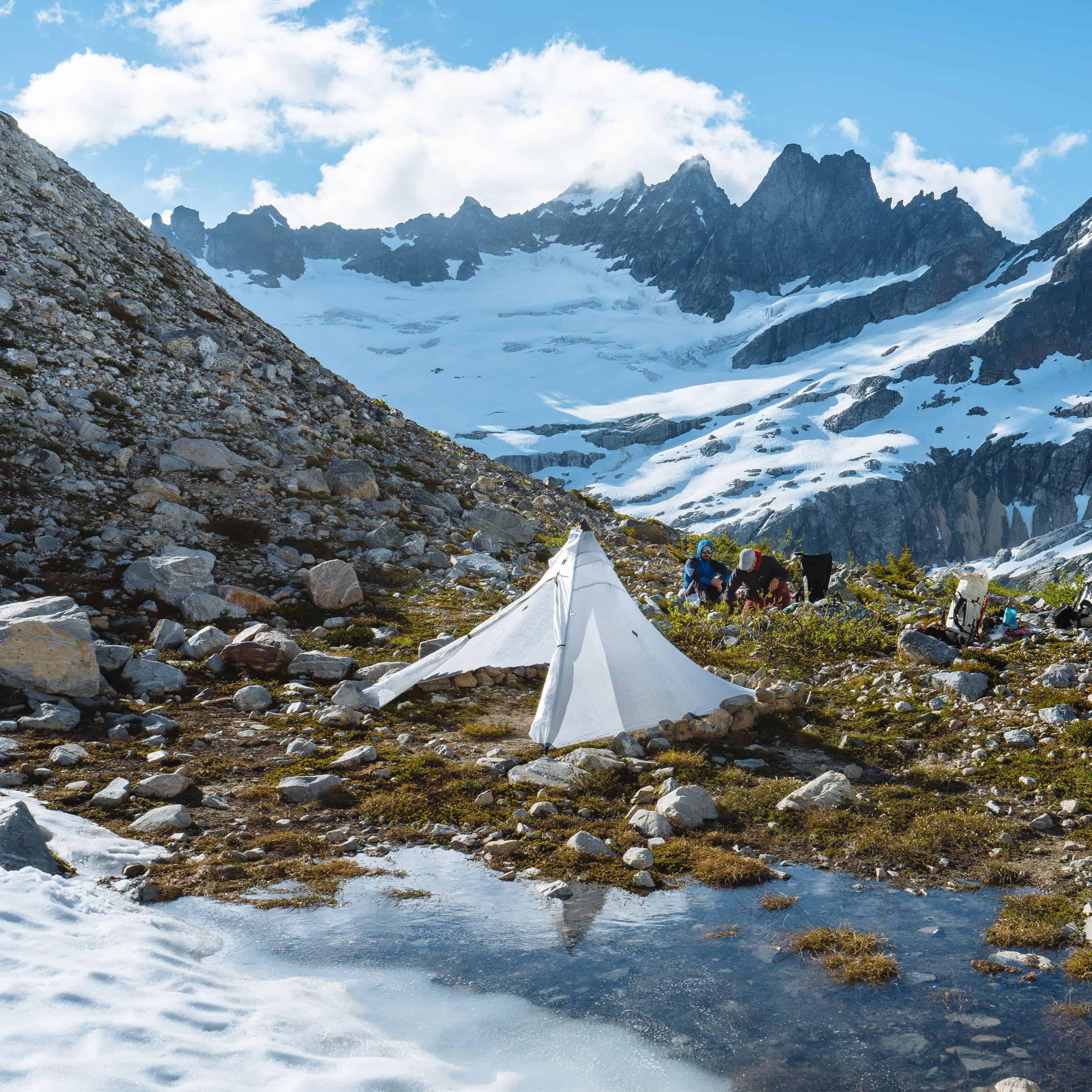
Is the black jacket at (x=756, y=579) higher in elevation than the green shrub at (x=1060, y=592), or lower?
higher

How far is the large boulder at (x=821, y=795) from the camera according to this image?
7496 mm

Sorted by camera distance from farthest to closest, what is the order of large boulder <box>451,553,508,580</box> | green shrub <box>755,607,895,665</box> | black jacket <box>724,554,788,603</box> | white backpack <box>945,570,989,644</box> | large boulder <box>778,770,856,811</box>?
large boulder <box>451,553,508,580</box> → black jacket <box>724,554,788,603</box> → green shrub <box>755,607,895,665</box> → white backpack <box>945,570,989,644</box> → large boulder <box>778,770,856,811</box>

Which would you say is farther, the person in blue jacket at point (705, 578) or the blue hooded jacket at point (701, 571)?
the blue hooded jacket at point (701, 571)

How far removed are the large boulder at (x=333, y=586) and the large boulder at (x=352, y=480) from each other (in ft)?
15.0

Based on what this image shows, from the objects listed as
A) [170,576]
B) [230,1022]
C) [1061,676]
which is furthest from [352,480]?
[230,1022]

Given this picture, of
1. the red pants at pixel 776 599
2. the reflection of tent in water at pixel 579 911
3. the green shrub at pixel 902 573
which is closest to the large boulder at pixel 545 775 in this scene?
the reflection of tent in water at pixel 579 911

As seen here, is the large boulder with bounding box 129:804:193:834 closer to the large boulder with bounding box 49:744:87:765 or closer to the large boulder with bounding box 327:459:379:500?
the large boulder with bounding box 49:744:87:765

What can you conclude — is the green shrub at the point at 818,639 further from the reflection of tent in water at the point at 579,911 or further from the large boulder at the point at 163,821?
the large boulder at the point at 163,821

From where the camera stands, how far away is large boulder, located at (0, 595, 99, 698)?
8.90 meters

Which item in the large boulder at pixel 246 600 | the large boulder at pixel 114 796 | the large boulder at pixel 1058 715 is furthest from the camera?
the large boulder at pixel 246 600

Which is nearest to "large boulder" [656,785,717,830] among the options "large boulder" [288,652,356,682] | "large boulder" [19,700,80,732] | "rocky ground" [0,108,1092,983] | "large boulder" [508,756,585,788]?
"rocky ground" [0,108,1092,983]

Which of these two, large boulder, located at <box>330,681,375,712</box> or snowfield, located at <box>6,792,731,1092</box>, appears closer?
snowfield, located at <box>6,792,731,1092</box>

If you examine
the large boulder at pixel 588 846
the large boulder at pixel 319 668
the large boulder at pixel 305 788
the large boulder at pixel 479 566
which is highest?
the large boulder at pixel 479 566

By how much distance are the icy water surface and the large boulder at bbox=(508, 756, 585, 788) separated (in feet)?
5.05
